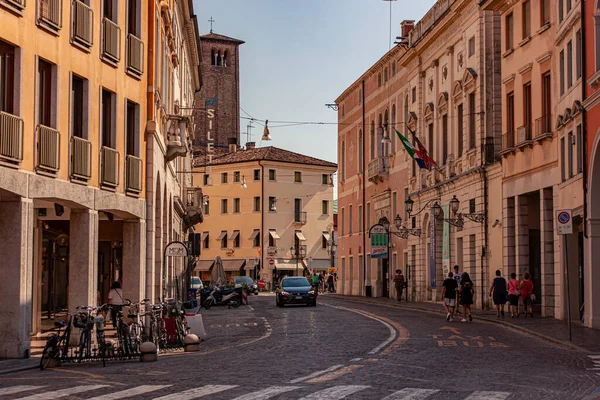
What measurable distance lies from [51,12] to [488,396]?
13908 millimetres

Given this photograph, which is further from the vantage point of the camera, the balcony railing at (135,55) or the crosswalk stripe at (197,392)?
the balcony railing at (135,55)

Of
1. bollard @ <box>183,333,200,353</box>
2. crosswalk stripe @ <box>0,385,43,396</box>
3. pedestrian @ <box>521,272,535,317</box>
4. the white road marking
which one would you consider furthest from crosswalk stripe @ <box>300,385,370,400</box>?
pedestrian @ <box>521,272,535,317</box>

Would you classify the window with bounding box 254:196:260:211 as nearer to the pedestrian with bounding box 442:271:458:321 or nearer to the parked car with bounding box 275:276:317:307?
the parked car with bounding box 275:276:317:307

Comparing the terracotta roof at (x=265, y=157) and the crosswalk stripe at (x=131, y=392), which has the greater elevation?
the terracotta roof at (x=265, y=157)

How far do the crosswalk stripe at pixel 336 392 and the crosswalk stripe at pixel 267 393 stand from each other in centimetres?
50

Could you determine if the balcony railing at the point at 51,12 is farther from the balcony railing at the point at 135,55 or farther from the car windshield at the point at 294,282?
the car windshield at the point at 294,282

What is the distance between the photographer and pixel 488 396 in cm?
1402

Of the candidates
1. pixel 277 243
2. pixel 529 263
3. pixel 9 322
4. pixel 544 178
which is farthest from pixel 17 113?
pixel 277 243

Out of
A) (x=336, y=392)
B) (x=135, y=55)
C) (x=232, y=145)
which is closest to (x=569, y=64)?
(x=135, y=55)

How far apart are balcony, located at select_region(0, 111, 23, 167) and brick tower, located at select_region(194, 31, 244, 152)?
107819mm

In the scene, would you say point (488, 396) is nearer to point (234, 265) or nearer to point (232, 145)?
point (234, 265)

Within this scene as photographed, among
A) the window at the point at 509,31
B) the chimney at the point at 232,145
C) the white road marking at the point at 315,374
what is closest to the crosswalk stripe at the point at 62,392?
the white road marking at the point at 315,374

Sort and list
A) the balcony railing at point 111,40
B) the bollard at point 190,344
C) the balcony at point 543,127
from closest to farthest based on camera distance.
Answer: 1. the bollard at point 190,344
2. the balcony railing at point 111,40
3. the balcony at point 543,127

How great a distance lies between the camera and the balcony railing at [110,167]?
1065 inches
